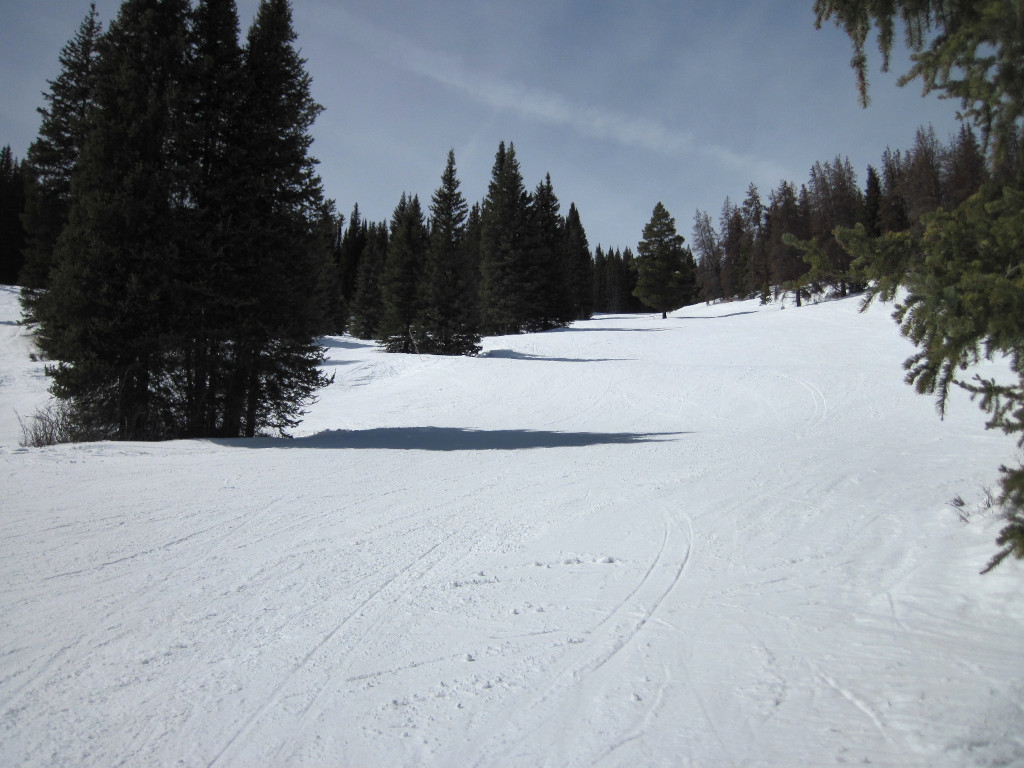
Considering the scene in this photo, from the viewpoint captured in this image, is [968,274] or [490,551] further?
[490,551]

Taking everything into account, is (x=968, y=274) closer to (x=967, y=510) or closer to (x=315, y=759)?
(x=967, y=510)

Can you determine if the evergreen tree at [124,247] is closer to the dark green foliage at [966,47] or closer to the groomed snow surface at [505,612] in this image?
the groomed snow surface at [505,612]

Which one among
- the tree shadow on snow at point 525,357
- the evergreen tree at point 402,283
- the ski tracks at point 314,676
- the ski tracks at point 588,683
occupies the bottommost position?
the ski tracks at point 588,683

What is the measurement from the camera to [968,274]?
3.20 metres

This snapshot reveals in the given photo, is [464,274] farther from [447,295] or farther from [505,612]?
[505,612]

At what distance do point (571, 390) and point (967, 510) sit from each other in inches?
534

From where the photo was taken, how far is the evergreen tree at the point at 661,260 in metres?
48.0

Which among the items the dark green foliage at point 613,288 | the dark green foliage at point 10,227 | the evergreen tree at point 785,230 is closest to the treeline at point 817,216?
the evergreen tree at point 785,230

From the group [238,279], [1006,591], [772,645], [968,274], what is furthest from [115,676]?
[238,279]

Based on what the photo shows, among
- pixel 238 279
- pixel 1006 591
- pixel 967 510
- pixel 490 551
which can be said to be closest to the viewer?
pixel 1006 591

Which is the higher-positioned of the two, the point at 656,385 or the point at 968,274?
the point at 968,274

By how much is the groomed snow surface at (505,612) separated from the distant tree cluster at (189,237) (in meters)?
2.86

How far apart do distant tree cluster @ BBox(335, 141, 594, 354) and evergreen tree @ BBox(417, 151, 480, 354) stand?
5 cm

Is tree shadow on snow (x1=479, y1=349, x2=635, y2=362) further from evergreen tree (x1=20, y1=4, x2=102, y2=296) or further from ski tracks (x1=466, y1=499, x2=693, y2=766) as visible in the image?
ski tracks (x1=466, y1=499, x2=693, y2=766)
